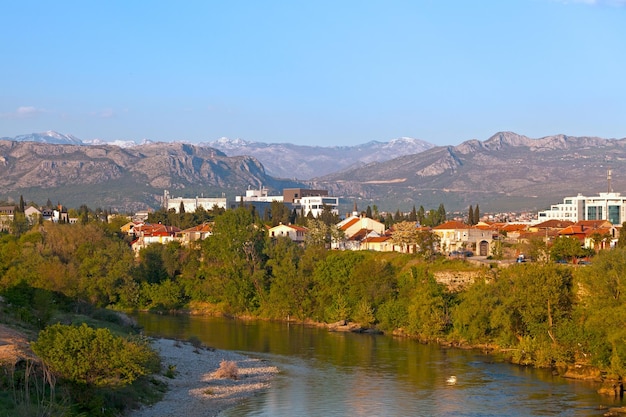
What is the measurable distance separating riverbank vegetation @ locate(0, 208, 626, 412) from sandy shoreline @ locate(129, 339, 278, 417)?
1.46m

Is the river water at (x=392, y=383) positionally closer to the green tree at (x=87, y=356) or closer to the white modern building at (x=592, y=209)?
the green tree at (x=87, y=356)

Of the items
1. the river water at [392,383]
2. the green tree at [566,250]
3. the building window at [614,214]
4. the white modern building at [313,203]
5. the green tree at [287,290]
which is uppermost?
the white modern building at [313,203]

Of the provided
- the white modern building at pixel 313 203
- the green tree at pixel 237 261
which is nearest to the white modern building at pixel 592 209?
the white modern building at pixel 313 203

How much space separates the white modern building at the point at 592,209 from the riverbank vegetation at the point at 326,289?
4674cm

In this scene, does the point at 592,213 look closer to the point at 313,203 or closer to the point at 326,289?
the point at 313,203

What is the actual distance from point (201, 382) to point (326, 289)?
→ 21.3 meters

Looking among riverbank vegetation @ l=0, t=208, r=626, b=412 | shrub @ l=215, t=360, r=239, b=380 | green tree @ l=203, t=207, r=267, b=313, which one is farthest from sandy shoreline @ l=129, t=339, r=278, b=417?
green tree @ l=203, t=207, r=267, b=313

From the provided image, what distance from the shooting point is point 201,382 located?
33.5 meters

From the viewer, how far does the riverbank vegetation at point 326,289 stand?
120ft

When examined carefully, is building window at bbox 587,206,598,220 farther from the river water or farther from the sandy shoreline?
the sandy shoreline

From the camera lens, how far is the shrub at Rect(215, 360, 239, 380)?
3475 cm

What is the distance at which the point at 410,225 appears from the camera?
2463 inches

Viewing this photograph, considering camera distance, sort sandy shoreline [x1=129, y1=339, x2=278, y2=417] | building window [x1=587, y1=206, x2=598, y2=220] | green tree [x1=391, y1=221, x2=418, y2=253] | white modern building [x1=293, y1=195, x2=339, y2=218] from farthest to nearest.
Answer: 1. white modern building [x1=293, y1=195, x2=339, y2=218]
2. building window [x1=587, y1=206, x2=598, y2=220]
3. green tree [x1=391, y1=221, x2=418, y2=253]
4. sandy shoreline [x1=129, y1=339, x2=278, y2=417]

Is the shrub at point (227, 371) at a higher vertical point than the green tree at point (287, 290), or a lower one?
lower
